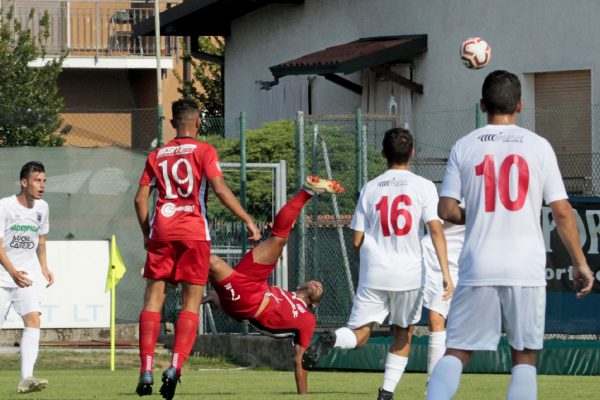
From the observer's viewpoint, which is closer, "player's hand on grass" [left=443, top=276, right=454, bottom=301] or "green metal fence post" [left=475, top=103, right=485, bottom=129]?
"player's hand on grass" [left=443, top=276, right=454, bottom=301]

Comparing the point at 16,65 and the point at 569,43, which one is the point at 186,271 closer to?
the point at 569,43

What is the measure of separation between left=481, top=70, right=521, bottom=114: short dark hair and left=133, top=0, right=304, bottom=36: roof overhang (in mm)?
20387

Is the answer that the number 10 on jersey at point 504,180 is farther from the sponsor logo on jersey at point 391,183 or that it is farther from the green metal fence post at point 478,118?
the green metal fence post at point 478,118

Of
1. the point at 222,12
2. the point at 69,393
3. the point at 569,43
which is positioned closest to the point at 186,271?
the point at 69,393

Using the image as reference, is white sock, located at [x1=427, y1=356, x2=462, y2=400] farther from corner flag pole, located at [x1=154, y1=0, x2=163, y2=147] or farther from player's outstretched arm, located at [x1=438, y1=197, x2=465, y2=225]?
corner flag pole, located at [x1=154, y1=0, x2=163, y2=147]

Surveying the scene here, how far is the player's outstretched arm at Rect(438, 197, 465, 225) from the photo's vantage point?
295 inches

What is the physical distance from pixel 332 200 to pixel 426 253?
228 inches

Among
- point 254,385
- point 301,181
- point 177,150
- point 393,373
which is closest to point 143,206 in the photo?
point 177,150

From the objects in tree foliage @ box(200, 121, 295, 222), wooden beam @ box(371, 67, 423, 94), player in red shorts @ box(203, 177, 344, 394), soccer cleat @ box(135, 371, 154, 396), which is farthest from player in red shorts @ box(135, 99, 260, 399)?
wooden beam @ box(371, 67, 423, 94)

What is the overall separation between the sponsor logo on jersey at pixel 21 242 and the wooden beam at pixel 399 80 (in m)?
11.7

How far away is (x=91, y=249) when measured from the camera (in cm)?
1967

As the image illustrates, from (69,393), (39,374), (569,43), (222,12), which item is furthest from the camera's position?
(222,12)

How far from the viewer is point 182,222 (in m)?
10.2

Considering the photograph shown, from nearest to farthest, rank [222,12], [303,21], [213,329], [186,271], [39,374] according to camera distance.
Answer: [186,271], [39,374], [213,329], [303,21], [222,12]
